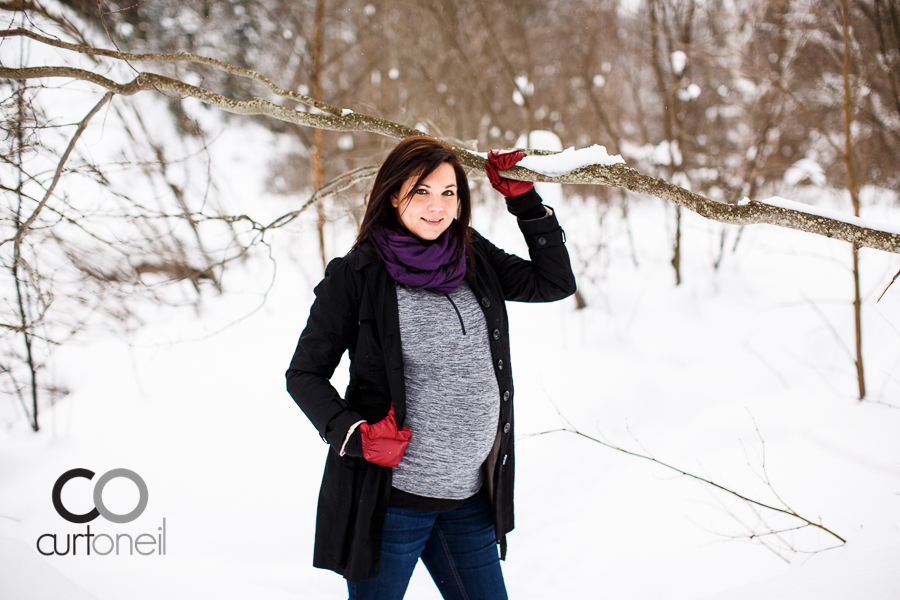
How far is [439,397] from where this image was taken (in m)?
1.31

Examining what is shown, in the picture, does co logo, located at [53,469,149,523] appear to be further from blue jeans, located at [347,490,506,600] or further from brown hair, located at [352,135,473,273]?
brown hair, located at [352,135,473,273]

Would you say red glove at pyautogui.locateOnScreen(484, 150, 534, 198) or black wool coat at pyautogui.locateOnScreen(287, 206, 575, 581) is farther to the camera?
red glove at pyautogui.locateOnScreen(484, 150, 534, 198)

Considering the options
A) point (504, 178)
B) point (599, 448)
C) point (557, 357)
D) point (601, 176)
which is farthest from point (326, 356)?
point (557, 357)

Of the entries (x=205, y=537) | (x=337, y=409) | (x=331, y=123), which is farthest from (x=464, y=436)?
(x=205, y=537)

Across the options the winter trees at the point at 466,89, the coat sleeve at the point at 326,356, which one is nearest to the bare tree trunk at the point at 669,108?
the winter trees at the point at 466,89

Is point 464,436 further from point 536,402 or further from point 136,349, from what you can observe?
point 136,349

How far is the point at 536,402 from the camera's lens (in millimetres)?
3371

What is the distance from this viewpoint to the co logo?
2.55m

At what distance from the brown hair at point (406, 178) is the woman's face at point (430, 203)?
0.06 ft

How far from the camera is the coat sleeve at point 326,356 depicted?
1258 millimetres

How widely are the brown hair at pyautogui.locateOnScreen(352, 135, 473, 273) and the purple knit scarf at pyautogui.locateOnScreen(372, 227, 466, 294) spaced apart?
1.6 inches

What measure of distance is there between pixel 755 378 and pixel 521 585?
2.12 metres

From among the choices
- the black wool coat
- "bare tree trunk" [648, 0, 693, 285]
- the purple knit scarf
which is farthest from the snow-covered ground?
the purple knit scarf

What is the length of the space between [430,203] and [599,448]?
2.26m
